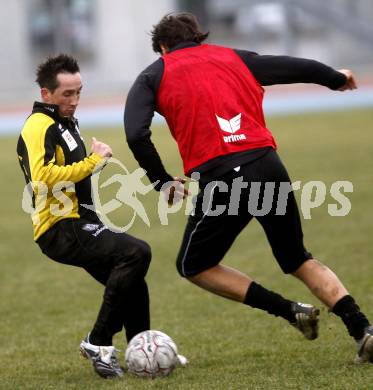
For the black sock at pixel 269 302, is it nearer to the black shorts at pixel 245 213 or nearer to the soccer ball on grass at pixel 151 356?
the black shorts at pixel 245 213

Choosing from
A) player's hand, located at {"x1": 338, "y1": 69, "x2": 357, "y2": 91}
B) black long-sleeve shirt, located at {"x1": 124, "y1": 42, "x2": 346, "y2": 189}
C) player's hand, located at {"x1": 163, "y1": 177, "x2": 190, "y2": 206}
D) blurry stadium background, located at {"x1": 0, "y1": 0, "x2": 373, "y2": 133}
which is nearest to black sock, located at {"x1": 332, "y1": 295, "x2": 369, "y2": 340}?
black long-sleeve shirt, located at {"x1": 124, "y1": 42, "x2": 346, "y2": 189}

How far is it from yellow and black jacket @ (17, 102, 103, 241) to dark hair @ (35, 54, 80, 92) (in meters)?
0.14

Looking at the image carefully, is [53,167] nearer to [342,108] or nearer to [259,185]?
[259,185]

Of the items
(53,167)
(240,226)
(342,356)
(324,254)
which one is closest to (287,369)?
(342,356)

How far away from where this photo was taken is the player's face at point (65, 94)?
5.66 meters

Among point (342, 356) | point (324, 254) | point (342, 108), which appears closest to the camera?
point (342, 356)

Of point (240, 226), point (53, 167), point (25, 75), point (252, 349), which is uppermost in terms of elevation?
point (25, 75)

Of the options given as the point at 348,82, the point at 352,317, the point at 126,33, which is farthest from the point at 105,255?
the point at 126,33

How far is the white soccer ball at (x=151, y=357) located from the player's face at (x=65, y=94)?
1.43 m

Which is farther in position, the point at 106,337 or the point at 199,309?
the point at 199,309

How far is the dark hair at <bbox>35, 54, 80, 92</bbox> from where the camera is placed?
224 inches

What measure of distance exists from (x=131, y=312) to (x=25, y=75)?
33702 mm

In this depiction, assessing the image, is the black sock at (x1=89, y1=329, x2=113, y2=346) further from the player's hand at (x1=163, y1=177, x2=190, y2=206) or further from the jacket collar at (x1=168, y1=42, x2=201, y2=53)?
the jacket collar at (x1=168, y1=42, x2=201, y2=53)

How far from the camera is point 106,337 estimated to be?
18.6 feet
